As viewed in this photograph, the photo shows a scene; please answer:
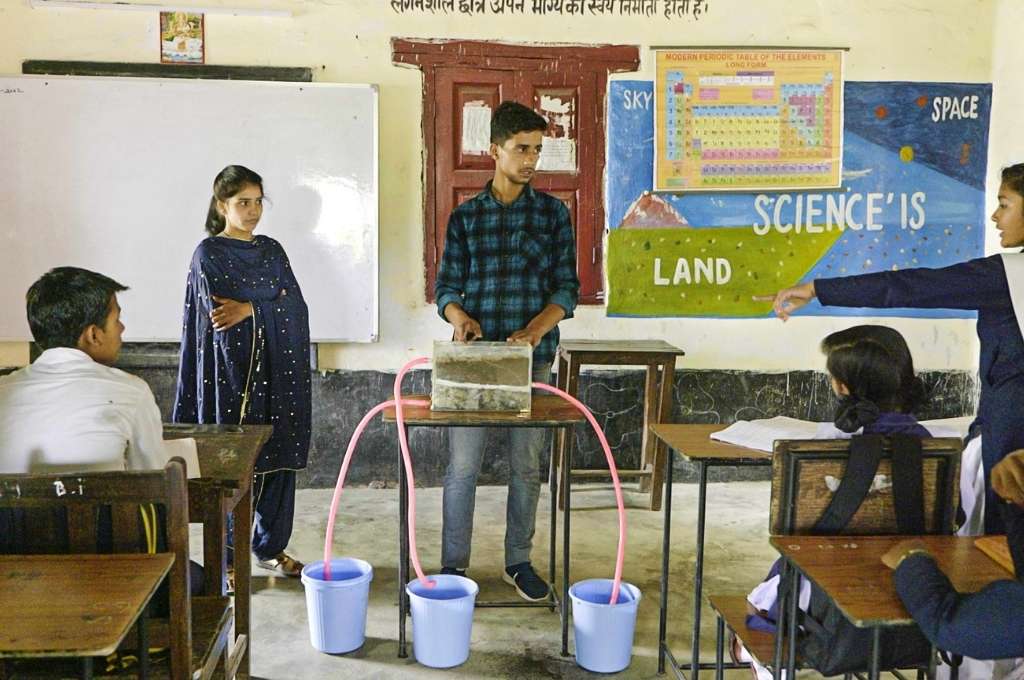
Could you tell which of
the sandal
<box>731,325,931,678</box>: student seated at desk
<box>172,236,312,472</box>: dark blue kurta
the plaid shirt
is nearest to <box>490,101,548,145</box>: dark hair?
the plaid shirt

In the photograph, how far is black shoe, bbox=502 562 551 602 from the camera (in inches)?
122

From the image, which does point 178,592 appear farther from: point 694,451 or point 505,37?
point 505,37

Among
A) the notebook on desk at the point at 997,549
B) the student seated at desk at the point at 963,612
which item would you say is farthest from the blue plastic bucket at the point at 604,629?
the student seated at desk at the point at 963,612

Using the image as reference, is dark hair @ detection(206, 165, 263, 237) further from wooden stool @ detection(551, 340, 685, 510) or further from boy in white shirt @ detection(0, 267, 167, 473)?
wooden stool @ detection(551, 340, 685, 510)

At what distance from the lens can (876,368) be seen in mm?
2043

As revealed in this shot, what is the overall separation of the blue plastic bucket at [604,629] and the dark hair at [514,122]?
1.35m

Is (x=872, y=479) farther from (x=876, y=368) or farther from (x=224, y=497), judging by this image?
(x=224, y=497)

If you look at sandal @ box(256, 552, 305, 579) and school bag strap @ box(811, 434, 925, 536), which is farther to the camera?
sandal @ box(256, 552, 305, 579)

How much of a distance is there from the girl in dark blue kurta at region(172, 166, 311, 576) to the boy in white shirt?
1.15 m

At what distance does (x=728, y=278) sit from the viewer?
14.9ft

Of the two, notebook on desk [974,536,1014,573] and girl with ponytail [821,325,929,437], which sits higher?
girl with ponytail [821,325,929,437]

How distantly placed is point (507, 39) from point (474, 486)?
223 centimetres

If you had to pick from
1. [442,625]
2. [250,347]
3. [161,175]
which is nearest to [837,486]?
[442,625]

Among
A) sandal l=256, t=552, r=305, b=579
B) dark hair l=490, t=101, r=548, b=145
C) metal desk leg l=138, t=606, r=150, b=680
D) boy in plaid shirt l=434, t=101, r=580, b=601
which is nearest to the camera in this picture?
metal desk leg l=138, t=606, r=150, b=680
